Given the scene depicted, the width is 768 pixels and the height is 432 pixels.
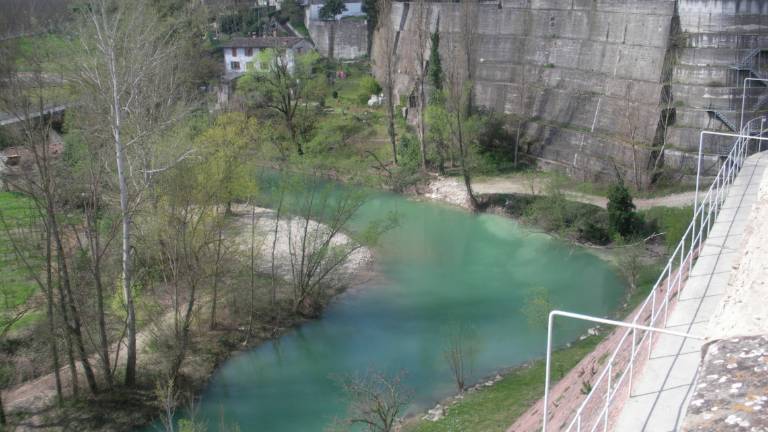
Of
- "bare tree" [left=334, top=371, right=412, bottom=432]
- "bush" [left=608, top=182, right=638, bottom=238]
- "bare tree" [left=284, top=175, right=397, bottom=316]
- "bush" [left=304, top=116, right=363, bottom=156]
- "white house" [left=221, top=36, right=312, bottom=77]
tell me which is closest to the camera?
"bare tree" [left=334, top=371, right=412, bottom=432]

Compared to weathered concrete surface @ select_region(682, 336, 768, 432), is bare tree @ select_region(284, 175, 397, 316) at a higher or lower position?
lower

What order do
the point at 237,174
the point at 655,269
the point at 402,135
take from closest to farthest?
the point at 237,174
the point at 655,269
the point at 402,135

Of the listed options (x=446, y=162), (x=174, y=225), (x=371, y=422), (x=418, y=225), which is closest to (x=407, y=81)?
(x=446, y=162)

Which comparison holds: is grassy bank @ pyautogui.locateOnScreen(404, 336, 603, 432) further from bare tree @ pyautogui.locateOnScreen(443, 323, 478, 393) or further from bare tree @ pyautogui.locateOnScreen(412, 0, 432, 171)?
bare tree @ pyautogui.locateOnScreen(412, 0, 432, 171)

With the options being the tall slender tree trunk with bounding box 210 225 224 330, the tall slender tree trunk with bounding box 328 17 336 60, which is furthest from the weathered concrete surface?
the tall slender tree trunk with bounding box 328 17 336 60

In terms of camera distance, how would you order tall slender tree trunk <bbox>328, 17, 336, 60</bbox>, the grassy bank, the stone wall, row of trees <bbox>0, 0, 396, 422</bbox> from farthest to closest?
tall slender tree trunk <bbox>328, 17, 336, 60</bbox>, the stone wall, row of trees <bbox>0, 0, 396, 422</bbox>, the grassy bank

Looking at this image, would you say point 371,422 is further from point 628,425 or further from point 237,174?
point 237,174

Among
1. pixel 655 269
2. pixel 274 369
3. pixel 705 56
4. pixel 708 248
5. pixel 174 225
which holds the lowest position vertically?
pixel 274 369
